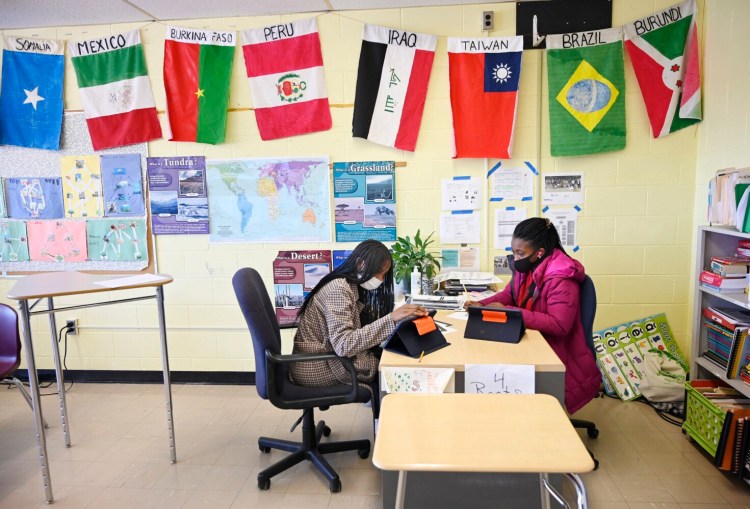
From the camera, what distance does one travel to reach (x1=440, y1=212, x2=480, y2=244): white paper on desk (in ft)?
11.5

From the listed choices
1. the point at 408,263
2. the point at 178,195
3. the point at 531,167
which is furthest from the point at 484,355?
the point at 178,195

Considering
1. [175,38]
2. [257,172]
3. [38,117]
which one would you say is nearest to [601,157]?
[257,172]

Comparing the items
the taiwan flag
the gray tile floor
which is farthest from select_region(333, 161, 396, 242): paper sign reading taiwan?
the gray tile floor

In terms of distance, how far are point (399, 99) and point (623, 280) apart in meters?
1.93

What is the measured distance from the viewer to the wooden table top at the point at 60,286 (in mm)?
2251

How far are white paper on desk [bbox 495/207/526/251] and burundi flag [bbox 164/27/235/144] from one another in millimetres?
1968

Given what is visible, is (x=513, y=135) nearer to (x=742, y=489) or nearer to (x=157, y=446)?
(x=742, y=489)

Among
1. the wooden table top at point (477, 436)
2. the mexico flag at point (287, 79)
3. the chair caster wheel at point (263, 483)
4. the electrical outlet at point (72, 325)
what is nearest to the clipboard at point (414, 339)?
the wooden table top at point (477, 436)

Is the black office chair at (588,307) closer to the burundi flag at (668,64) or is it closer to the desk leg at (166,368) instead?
the burundi flag at (668,64)

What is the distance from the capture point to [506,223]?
3475 millimetres

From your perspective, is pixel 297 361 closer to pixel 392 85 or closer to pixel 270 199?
pixel 270 199

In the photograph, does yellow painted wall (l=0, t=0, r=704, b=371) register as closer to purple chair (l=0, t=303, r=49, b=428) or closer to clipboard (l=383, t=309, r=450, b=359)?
purple chair (l=0, t=303, r=49, b=428)

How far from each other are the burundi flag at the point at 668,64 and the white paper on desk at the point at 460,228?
1276 mm

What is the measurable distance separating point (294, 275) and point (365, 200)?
0.74 meters
